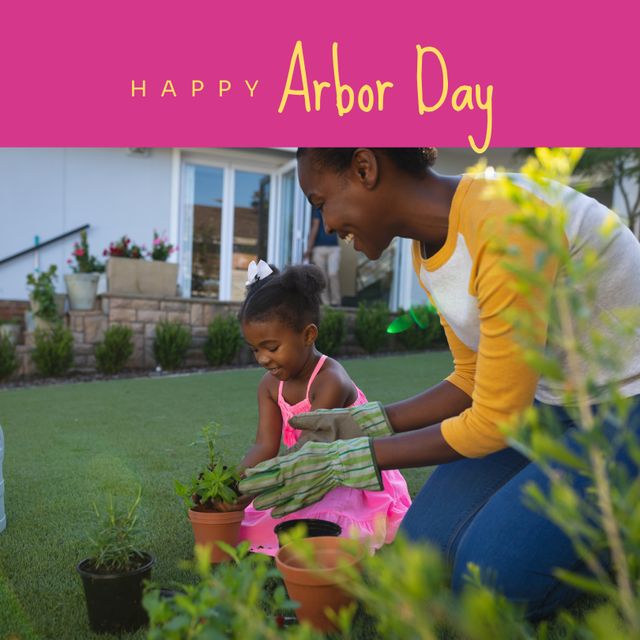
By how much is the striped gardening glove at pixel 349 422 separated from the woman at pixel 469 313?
347 millimetres

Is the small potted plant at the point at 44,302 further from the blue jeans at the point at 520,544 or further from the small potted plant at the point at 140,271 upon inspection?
the blue jeans at the point at 520,544

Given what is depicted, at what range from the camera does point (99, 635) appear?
5.47 ft

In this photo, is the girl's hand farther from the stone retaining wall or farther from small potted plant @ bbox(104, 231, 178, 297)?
small potted plant @ bbox(104, 231, 178, 297)

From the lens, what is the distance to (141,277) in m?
8.76

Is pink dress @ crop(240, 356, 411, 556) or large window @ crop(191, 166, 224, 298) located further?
large window @ crop(191, 166, 224, 298)

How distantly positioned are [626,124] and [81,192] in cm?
787

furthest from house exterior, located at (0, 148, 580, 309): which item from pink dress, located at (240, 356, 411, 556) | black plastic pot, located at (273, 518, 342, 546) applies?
black plastic pot, located at (273, 518, 342, 546)

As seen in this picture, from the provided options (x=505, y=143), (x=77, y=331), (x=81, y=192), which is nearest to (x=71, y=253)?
(x=81, y=192)

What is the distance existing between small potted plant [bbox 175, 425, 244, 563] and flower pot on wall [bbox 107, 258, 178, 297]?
6868mm

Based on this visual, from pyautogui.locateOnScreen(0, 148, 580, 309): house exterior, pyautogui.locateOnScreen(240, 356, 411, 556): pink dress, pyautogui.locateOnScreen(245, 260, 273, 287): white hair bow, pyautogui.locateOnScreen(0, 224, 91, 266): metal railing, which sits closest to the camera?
pyautogui.locateOnScreen(240, 356, 411, 556): pink dress

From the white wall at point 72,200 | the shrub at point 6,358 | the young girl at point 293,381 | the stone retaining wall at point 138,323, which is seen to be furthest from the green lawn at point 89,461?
the white wall at point 72,200

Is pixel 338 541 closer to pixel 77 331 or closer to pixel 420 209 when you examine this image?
Result: pixel 420 209

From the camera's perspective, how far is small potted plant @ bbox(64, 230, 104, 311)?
8328 mm

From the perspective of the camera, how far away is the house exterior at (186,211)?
29.9ft
